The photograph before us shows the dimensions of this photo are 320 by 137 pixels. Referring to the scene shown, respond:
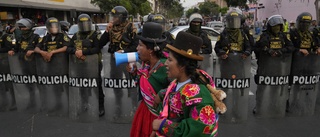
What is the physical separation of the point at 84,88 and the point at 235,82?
260cm

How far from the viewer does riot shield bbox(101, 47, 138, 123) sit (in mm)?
4832

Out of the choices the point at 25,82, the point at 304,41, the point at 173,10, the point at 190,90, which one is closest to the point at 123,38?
the point at 25,82

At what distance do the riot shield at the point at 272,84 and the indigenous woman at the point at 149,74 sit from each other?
9.97 ft

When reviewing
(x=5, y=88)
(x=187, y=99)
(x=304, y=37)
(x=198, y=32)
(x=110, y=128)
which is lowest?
(x=110, y=128)

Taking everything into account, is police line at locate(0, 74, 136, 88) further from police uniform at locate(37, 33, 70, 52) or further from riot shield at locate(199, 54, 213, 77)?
riot shield at locate(199, 54, 213, 77)

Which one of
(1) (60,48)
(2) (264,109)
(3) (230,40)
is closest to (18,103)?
(1) (60,48)

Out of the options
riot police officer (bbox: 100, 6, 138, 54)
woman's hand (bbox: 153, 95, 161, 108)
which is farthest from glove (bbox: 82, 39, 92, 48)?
woman's hand (bbox: 153, 95, 161, 108)

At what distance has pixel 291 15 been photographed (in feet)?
95.7

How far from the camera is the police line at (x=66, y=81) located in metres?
4.88

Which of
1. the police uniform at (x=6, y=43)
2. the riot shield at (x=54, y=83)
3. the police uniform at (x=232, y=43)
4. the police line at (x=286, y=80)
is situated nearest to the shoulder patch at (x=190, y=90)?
the police uniform at (x=232, y=43)

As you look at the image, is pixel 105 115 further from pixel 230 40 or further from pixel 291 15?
pixel 291 15

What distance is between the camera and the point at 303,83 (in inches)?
206

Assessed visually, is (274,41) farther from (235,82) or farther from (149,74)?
(149,74)

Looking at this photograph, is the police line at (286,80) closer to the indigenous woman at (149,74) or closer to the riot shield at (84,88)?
the riot shield at (84,88)
